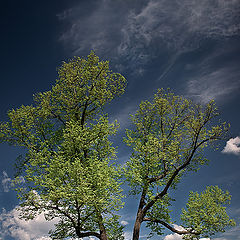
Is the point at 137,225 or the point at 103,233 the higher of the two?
the point at 137,225

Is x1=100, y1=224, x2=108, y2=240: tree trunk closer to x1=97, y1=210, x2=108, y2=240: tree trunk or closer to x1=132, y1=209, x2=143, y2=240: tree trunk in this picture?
x1=97, y1=210, x2=108, y2=240: tree trunk

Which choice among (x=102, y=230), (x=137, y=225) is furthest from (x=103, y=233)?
(x=137, y=225)

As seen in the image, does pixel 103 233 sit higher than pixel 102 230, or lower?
lower

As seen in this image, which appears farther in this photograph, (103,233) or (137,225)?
(137,225)

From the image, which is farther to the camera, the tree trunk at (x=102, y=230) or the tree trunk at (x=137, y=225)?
the tree trunk at (x=137, y=225)

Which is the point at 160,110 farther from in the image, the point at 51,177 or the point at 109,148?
the point at 51,177

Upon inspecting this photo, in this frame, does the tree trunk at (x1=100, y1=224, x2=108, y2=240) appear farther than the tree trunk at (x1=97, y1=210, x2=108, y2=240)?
Yes

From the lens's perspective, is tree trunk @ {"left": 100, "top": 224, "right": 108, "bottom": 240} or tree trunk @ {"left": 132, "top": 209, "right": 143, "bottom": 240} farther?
tree trunk @ {"left": 132, "top": 209, "right": 143, "bottom": 240}

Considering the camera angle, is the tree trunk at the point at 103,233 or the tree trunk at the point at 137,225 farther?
the tree trunk at the point at 137,225

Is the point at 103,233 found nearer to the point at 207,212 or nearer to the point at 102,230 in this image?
the point at 102,230

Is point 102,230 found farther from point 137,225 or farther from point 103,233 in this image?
point 137,225

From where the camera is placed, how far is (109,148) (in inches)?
944

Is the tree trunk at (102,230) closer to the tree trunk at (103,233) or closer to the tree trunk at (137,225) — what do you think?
the tree trunk at (103,233)

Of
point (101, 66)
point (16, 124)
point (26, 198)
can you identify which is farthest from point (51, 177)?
point (101, 66)
